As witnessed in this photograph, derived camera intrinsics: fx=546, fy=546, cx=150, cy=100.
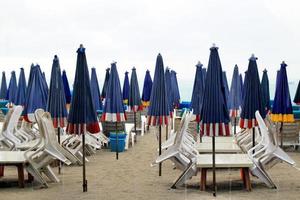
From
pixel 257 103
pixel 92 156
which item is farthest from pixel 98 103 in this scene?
pixel 257 103

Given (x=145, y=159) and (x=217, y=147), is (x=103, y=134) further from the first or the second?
(x=217, y=147)

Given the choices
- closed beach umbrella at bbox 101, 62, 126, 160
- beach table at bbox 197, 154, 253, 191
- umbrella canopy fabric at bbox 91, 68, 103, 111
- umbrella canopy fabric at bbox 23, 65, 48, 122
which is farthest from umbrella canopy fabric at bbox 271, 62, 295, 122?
umbrella canopy fabric at bbox 23, 65, 48, 122

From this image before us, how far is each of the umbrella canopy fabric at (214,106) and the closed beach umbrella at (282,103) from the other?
15.3ft

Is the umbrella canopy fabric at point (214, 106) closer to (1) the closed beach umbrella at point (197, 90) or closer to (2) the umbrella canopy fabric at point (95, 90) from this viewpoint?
(1) the closed beach umbrella at point (197, 90)

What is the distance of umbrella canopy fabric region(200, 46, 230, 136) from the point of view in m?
8.32

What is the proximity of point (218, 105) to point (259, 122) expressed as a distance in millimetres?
1015

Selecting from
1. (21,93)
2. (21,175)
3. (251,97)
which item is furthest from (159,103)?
(21,93)

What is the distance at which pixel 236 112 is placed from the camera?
1442cm

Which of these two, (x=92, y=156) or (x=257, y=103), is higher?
(x=257, y=103)

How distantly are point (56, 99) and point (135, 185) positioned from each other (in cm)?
251

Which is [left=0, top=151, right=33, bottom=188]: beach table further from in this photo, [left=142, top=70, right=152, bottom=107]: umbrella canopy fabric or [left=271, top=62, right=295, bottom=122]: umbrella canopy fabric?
[left=142, top=70, right=152, bottom=107]: umbrella canopy fabric

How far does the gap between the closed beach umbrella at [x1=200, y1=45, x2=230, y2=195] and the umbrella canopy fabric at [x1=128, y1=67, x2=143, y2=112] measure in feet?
24.1

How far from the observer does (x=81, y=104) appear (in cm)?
890

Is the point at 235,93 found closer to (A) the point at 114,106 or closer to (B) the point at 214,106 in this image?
(A) the point at 114,106
